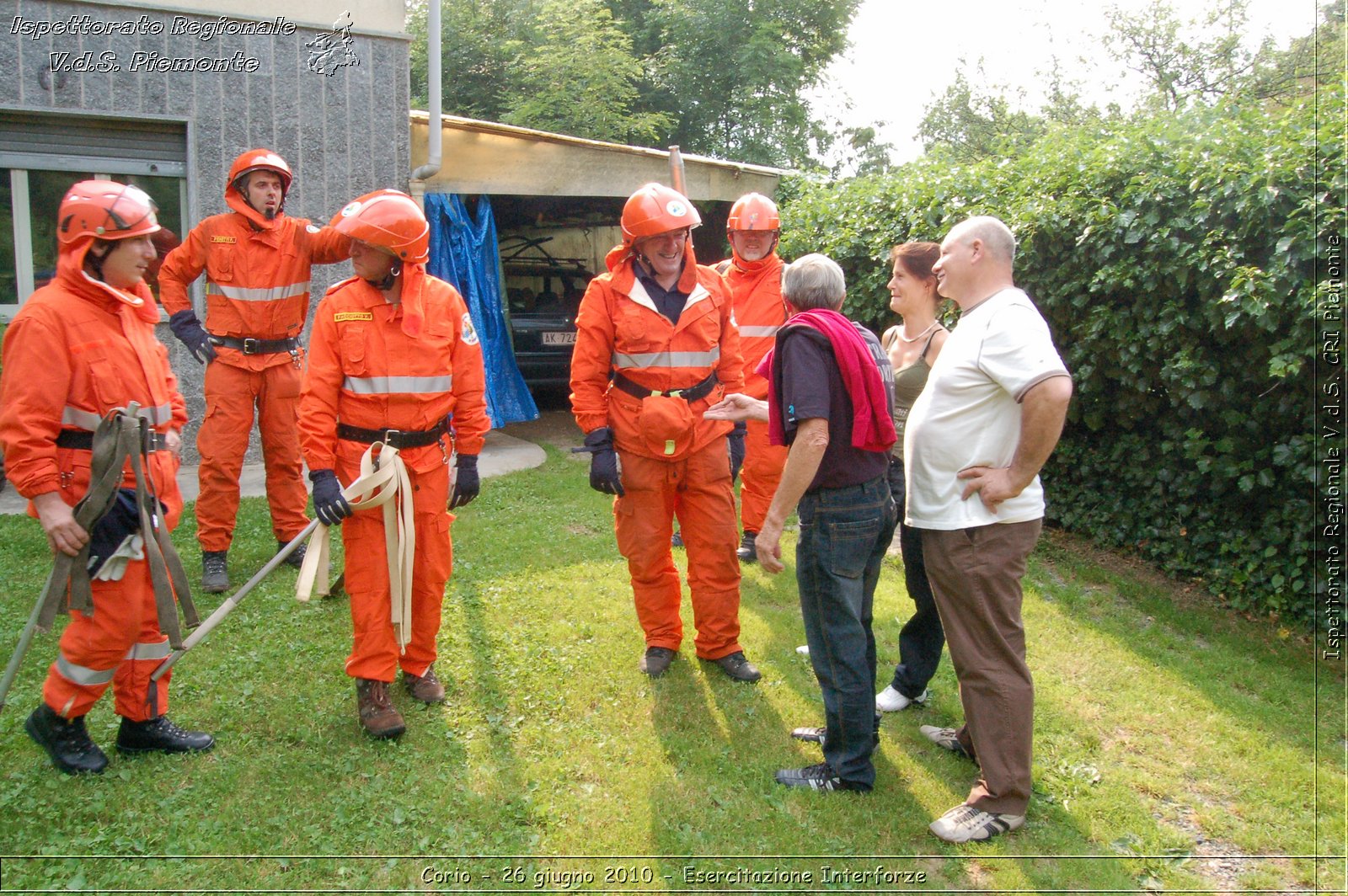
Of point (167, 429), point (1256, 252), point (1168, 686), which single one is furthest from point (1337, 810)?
point (167, 429)

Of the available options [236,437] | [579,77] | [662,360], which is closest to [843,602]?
[662,360]

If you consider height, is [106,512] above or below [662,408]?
below

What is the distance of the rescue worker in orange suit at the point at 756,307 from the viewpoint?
5.78m

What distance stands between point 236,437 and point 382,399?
6.92 feet

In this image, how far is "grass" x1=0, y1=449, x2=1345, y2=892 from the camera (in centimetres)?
310

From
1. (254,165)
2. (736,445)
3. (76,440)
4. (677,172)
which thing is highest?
(677,172)

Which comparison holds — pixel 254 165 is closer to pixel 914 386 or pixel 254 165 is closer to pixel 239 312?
pixel 239 312

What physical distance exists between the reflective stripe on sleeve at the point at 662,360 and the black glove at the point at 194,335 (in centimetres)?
248

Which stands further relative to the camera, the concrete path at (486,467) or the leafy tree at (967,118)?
the leafy tree at (967,118)

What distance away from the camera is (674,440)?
419 centimetres

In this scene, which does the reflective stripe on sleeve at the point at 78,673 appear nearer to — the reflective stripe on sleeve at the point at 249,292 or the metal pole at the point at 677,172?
the reflective stripe on sleeve at the point at 249,292

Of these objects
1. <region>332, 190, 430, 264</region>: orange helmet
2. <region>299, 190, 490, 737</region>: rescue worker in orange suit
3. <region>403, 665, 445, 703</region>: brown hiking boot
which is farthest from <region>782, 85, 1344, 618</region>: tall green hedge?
<region>403, 665, 445, 703</region>: brown hiking boot

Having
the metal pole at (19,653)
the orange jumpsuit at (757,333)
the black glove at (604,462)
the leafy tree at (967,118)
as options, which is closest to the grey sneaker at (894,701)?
the black glove at (604,462)

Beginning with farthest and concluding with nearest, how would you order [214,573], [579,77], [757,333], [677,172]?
[579,77] < [677,172] < [757,333] < [214,573]
